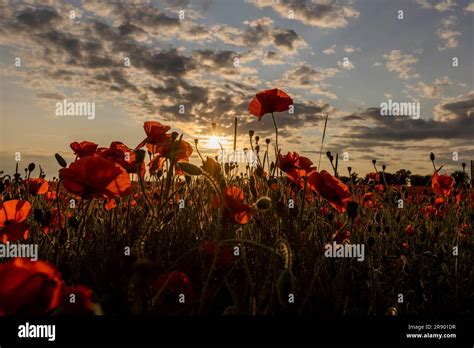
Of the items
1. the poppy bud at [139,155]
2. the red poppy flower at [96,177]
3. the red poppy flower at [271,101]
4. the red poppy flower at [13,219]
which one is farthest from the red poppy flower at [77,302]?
the red poppy flower at [271,101]

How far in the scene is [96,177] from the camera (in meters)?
2.00

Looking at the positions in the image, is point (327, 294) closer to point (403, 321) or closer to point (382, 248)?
point (403, 321)

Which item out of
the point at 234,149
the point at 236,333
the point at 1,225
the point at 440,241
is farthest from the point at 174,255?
the point at 440,241

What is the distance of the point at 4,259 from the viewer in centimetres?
276

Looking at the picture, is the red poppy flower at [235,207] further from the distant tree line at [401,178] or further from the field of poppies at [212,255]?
the distant tree line at [401,178]

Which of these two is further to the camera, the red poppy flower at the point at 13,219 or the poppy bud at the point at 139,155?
the red poppy flower at the point at 13,219

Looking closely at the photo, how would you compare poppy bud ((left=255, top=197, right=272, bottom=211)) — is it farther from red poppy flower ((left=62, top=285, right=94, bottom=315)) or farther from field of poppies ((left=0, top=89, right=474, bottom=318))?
red poppy flower ((left=62, top=285, right=94, bottom=315))

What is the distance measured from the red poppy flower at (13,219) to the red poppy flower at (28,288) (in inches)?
54.2

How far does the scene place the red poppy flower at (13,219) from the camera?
2.39 m

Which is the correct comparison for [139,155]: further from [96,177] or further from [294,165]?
[294,165]

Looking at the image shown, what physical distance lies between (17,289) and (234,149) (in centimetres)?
205

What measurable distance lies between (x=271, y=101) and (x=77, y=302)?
1.97 meters

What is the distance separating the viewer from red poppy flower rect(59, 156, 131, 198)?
1978 millimetres

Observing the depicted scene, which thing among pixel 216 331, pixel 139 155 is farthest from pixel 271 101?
pixel 216 331
